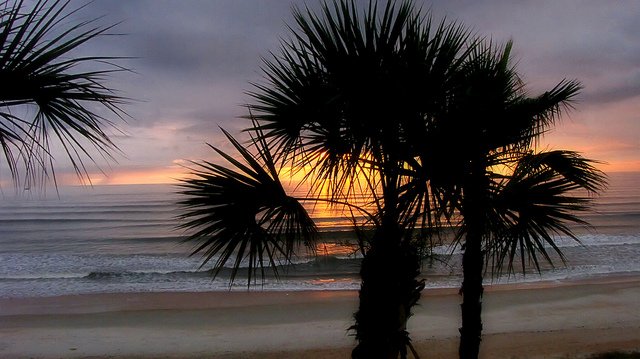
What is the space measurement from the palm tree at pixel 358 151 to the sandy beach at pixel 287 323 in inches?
208

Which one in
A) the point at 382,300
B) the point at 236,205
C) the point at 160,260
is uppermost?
the point at 236,205

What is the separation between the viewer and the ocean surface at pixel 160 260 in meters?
18.1

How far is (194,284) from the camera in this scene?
1834 centimetres

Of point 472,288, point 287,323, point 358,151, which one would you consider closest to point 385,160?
point 358,151

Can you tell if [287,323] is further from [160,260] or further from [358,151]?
[160,260]

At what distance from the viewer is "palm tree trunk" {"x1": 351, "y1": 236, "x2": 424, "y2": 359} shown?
14.3 feet

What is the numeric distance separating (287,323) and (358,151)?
29.9ft

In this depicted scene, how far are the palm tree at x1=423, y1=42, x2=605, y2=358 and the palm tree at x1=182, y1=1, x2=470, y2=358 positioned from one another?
0.21 meters

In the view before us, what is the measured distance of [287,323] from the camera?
12422mm

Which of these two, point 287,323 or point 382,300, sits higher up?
point 382,300

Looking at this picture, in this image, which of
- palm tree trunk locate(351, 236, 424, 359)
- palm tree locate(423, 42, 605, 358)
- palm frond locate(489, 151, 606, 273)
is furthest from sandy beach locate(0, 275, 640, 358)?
palm frond locate(489, 151, 606, 273)

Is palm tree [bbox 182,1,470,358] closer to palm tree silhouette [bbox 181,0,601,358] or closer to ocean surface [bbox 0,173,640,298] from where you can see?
palm tree silhouette [bbox 181,0,601,358]

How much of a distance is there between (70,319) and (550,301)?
12712mm

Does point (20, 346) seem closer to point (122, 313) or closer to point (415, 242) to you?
point (122, 313)
